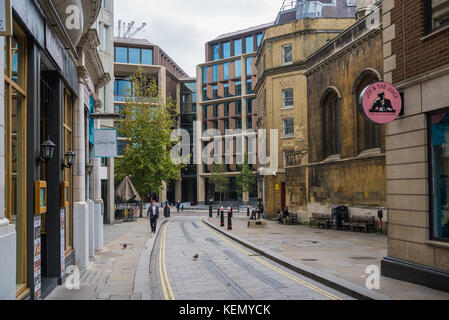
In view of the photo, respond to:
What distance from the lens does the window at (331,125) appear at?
93.5 ft

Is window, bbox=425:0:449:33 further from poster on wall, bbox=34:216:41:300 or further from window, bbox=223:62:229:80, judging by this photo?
window, bbox=223:62:229:80

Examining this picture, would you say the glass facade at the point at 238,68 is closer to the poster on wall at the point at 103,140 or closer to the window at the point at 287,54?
the window at the point at 287,54

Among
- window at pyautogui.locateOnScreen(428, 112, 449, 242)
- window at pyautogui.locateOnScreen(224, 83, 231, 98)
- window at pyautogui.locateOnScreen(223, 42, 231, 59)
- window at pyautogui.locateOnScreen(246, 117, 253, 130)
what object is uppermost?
window at pyautogui.locateOnScreen(223, 42, 231, 59)

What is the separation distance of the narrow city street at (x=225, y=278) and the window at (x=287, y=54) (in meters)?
25.5

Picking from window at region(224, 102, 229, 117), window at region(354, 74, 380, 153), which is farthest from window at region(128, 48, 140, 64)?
window at region(354, 74, 380, 153)

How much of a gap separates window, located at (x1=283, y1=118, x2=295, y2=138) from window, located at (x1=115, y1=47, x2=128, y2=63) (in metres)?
44.8

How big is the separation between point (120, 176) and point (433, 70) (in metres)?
34.9

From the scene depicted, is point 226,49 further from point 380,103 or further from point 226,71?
point 380,103

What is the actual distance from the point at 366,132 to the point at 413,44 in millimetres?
14737

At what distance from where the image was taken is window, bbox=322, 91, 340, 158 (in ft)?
93.5

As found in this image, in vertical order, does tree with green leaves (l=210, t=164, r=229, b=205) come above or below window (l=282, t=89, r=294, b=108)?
below

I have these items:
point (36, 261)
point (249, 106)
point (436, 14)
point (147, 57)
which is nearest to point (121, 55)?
point (147, 57)

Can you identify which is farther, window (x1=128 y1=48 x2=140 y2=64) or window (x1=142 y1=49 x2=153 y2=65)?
window (x1=142 y1=49 x2=153 y2=65)

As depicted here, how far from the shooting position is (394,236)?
11.1 metres
